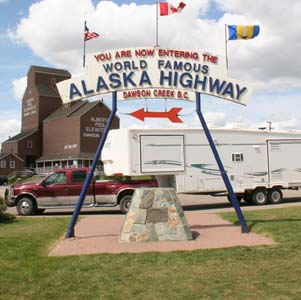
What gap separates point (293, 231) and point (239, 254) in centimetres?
270

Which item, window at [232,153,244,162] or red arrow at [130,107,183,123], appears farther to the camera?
window at [232,153,244,162]

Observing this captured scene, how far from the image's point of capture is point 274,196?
19531 mm

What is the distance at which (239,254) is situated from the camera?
8078mm

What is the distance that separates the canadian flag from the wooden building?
2234 inches

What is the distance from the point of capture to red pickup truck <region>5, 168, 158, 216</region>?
1684cm

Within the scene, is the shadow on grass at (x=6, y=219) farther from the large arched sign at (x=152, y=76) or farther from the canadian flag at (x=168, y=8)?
the canadian flag at (x=168, y=8)

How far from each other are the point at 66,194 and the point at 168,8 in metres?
7.97

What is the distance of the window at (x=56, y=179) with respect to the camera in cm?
1698

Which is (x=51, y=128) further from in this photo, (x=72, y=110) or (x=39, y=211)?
(x=39, y=211)

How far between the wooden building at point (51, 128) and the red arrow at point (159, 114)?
5847cm

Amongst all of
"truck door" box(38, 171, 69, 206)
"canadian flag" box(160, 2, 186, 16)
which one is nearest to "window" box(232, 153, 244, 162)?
"truck door" box(38, 171, 69, 206)

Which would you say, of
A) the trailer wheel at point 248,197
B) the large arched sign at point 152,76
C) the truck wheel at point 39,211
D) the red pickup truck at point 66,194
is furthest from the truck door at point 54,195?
the trailer wheel at point 248,197

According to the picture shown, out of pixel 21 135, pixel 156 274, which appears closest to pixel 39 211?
pixel 156 274

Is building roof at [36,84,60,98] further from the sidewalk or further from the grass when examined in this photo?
the grass
